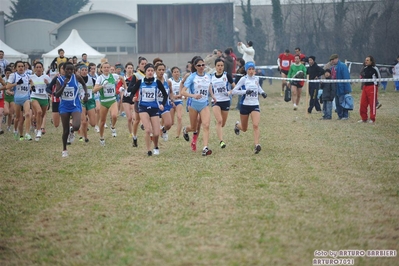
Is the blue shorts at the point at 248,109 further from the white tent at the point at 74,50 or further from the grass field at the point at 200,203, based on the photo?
the white tent at the point at 74,50

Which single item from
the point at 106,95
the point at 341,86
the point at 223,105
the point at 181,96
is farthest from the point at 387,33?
the point at 181,96

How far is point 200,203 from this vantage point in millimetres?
8430

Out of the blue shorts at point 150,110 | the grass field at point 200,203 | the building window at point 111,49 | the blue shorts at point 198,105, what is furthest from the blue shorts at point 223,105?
the building window at point 111,49

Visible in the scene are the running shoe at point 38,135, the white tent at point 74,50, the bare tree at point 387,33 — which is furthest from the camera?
the white tent at point 74,50

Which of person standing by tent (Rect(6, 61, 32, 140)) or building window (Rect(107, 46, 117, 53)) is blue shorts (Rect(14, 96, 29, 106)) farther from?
building window (Rect(107, 46, 117, 53))

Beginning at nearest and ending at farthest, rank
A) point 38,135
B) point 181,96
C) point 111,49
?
1. point 181,96
2. point 38,135
3. point 111,49

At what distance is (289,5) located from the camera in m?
54.0

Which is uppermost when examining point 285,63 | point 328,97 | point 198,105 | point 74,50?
point 74,50

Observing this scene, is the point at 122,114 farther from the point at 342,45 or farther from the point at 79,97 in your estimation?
the point at 342,45

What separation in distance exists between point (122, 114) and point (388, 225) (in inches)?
800

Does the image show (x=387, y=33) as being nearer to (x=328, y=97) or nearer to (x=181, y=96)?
(x=328, y=97)

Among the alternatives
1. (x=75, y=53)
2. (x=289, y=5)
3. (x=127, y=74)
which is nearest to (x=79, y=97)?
(x=127, y=74)

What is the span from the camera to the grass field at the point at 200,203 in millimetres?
6328

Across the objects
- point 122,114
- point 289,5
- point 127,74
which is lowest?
point 122,114
